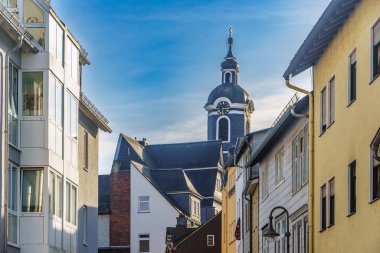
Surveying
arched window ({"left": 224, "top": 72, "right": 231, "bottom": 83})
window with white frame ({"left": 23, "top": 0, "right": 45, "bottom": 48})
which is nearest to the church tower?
arched window ({"left": 224, "top": 72, "right": 231, "bottom": 83})

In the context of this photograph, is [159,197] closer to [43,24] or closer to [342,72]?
[43,24]

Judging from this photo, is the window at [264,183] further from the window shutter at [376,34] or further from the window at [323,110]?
the window shutter at [376,34]

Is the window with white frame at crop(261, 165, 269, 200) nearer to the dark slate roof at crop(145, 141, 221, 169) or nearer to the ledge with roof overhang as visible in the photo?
the ledge with roof overhang

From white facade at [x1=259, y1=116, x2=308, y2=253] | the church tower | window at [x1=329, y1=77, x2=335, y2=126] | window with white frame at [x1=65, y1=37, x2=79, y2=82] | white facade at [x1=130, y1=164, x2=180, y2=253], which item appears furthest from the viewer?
the church tower

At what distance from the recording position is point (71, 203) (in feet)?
105

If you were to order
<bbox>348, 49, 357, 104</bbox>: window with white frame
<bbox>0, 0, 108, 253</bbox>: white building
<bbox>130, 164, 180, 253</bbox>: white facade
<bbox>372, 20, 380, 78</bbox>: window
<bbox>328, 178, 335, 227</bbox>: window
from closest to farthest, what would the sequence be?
<bbox>372, 20, 380, 78</bbox>: window < <bbox>348, 49, 357, 104</bbox>: window with white frame < <bbox>328, 178, 335, 227</bbox>: window < <bbox>0, 0, 108, 253</bbox>: white building < <bbox>130, 164, 180, 253</bbox>: white facade

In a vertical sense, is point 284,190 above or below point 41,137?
below

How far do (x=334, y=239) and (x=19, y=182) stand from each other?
9.04 metres

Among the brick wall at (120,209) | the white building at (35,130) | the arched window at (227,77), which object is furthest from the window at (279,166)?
the arched window at (227,77)

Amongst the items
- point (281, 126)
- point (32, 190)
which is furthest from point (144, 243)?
point (32, 190)

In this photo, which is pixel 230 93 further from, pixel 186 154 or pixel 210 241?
pixel 210 241

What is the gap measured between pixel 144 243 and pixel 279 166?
52.9 meters

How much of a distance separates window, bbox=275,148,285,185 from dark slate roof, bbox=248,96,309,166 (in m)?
0.46

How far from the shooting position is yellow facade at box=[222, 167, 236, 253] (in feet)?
181
